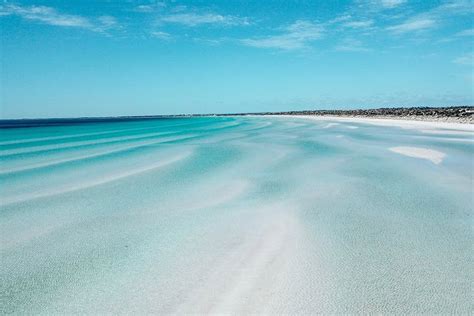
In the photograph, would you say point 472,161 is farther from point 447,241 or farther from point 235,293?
point 235,293

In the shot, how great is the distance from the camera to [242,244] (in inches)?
163

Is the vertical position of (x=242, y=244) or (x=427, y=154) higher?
(x=427, y=154)

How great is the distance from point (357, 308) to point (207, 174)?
651 cm

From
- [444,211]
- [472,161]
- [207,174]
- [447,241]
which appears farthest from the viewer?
[472,161]

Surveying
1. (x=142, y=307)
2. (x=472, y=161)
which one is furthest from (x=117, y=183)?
(x=472, y=161)

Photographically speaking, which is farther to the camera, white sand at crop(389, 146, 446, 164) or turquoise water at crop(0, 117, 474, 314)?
white sand at crop(389, 146, 446, 164)

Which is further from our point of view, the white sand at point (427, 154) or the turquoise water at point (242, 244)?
the white sand at point (427, 154)

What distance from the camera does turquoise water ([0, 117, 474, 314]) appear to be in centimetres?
292

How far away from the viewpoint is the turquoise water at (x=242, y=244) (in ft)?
9.59

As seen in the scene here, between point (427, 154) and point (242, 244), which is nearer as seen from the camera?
point (242, 244)

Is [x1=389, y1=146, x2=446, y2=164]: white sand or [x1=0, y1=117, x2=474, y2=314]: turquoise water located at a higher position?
[x1=389, y1=146, x2=446, y2=164]: white sand

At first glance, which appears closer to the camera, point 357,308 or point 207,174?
point 357,308

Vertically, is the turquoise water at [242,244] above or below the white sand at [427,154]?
below

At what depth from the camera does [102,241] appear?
4.38 meters
